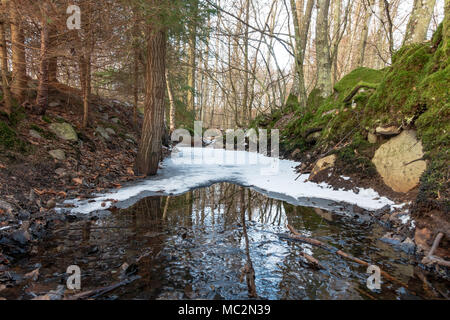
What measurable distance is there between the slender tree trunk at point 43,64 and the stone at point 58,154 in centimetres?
158

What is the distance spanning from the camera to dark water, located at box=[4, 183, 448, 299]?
212cm

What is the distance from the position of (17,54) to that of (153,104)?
2894 millimetres

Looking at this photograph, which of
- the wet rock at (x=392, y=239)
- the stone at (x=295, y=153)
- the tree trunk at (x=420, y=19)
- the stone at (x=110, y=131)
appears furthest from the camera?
the stone at (x=295, y=153)

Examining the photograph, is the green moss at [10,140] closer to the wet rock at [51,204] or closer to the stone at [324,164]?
the wet rock at [51,204]

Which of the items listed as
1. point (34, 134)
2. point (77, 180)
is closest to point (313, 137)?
point (77, 180)

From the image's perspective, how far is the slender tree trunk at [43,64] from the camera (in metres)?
4.44

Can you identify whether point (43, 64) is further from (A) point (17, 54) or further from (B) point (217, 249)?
(B) point (217, 249)

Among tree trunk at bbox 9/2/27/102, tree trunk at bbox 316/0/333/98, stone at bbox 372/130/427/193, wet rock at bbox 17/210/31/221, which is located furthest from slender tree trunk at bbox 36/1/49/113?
tree trunk at bbox 316/0/333/98

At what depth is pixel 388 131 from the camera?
189 inches

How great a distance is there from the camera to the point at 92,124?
773 centimetres

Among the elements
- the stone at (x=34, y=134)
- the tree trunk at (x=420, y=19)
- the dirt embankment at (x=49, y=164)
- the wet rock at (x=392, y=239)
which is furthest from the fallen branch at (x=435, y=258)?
the tree trunk at (x=420, y=19)

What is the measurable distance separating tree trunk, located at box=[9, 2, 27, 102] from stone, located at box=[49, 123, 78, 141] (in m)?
0.95

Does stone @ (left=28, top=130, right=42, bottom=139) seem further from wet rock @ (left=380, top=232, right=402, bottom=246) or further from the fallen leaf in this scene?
wet rock @ (left=380, top=232, right=402, bottom=246)

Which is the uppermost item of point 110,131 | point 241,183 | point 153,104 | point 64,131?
point 153,104
